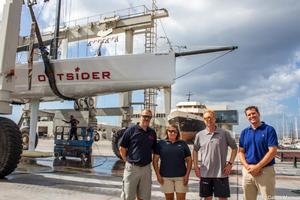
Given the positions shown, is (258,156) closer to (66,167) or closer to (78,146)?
(66,167)

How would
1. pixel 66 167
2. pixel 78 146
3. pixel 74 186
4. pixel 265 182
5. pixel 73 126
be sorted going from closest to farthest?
pixel 265 182 < pixel 74 186 < pixel 66 167 < pixel 78 146 < pixel 73 126

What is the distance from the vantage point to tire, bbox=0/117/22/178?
7.79 metres

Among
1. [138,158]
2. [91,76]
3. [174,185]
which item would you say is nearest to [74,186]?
→ [138,158]

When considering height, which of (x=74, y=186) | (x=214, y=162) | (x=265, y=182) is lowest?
(x=74, y=186)

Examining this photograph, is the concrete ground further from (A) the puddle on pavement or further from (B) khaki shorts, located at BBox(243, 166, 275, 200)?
(B) khaki shorts, located at BBox(243, 166, 275, 200)

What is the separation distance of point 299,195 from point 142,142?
12.9 feet

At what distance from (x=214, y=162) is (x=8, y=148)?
15.9 feet

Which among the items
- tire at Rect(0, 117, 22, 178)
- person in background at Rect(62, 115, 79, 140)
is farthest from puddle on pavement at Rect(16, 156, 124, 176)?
tire at Rect(0, 117, 22, 178)

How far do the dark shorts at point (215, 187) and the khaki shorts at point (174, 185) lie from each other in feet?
0.84

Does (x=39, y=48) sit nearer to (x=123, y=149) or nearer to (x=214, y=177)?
(x=123, y=149)

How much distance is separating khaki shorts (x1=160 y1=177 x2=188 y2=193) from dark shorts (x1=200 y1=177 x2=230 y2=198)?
0.26 metres

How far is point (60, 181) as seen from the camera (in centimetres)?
822

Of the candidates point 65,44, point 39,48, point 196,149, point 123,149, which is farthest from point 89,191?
point 65,44

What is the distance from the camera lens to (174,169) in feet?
15.7
